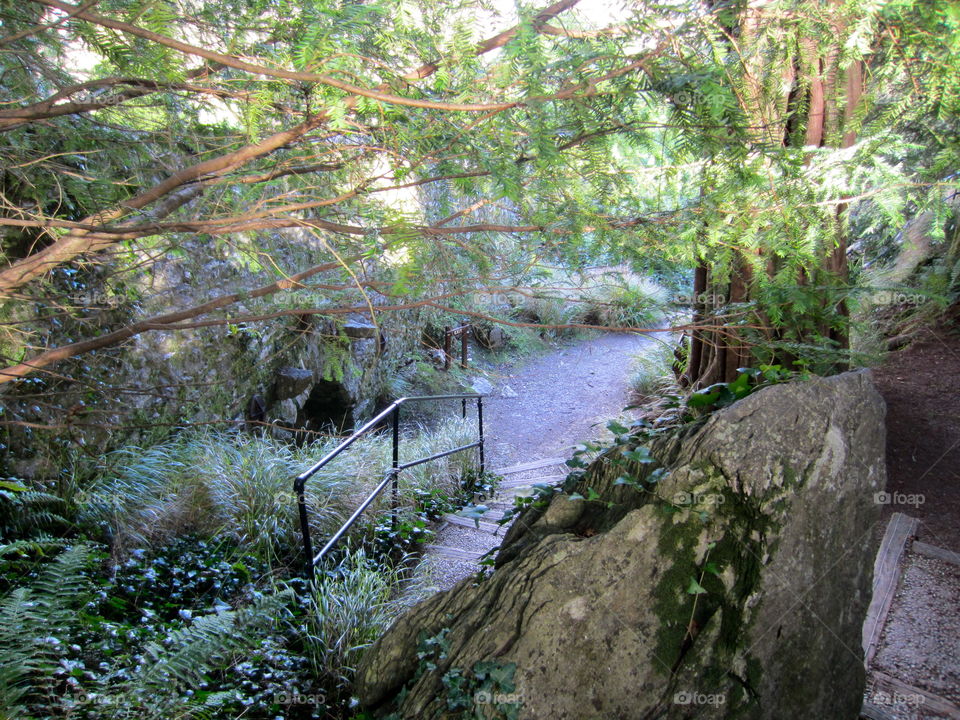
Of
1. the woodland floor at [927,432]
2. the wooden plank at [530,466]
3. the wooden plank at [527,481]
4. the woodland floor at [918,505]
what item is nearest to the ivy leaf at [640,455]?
the woodland floor at [918,505]

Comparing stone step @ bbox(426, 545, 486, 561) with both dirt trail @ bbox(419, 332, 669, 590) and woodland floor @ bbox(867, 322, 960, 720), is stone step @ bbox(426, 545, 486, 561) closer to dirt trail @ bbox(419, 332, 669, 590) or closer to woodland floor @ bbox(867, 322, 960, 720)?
dirt trail @ bbox(419, 332, 669, 590)

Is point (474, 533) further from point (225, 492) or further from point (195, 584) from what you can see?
point (195, 584)

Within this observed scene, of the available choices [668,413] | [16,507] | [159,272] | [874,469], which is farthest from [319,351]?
[874,469]

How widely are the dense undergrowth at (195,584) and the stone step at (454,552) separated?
0.20m

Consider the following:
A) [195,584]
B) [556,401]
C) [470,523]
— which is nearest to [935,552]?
[470,523]

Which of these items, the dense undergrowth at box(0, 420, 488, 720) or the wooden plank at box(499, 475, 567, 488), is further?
the wooden plank at box(499, 475, 567, 488)

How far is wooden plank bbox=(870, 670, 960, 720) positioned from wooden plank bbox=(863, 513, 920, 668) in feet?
0.27

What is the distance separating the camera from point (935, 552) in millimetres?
2908

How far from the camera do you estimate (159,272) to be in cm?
488

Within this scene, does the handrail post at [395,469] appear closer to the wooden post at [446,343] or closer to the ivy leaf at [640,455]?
the ivy leaf at [640,455]

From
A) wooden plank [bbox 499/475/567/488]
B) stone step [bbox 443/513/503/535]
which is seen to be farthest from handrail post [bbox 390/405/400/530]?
wooden plank [bbox 499/475/567/488]

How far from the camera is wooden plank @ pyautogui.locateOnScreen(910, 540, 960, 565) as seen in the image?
2.86 m

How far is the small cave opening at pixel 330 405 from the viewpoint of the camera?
22.4 ft

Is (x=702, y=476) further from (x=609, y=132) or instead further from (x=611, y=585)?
(x=609, y=132)
